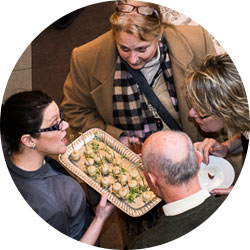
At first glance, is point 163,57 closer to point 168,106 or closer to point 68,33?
point 168,106

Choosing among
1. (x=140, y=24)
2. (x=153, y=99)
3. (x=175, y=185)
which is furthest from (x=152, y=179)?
(x=140, y=24)

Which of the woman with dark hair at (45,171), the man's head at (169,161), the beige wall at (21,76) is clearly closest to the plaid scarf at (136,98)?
the man's head at (169,161)

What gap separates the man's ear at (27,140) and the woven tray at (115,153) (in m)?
0.18

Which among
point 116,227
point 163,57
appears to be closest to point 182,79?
point 163,57

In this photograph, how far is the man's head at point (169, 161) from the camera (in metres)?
2.93

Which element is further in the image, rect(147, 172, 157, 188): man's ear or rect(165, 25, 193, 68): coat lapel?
rect(165, 25, 193, 68): coat lapel

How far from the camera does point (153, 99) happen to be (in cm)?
309

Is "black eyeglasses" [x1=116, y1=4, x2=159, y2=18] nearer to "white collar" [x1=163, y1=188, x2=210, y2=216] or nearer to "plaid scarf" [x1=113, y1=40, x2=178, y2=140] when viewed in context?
"plaid scarf" [x1=113, y1=40, x2=178, y2=140]

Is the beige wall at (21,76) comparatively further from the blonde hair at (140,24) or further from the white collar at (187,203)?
the white collar at (187,203)

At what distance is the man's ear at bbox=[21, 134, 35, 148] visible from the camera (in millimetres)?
3076

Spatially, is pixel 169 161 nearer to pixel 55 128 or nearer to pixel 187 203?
pixel 187 203

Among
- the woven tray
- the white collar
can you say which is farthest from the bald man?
the woven tray

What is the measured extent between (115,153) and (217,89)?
0.67 meters

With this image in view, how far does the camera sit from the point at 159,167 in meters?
2.95
